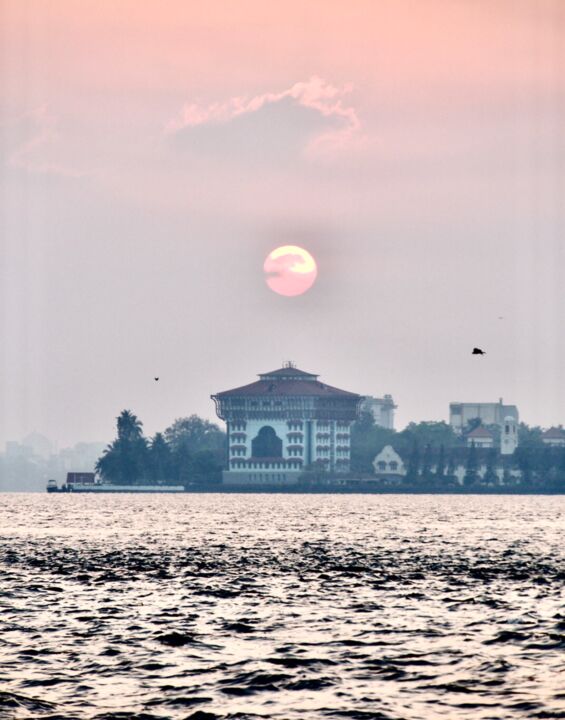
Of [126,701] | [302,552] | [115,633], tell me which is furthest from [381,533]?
[126,701]

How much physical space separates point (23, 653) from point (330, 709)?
11.2 metres

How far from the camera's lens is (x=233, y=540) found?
356 feet

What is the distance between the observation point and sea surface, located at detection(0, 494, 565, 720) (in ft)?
109

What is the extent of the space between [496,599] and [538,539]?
56.8 meters

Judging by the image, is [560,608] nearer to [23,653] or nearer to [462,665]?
[462,665]

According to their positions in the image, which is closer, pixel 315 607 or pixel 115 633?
pixel 115 633

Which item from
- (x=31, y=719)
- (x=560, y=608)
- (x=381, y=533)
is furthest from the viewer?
(x=381, y=533)

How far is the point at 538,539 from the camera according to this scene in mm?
111250

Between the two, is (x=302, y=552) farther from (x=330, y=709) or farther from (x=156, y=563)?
(x=330, y=709)

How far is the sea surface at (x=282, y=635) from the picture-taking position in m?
33.2

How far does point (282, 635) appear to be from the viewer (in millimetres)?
44062

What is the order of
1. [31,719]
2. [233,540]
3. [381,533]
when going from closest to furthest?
[31,719]
[233,540]
[381,533]

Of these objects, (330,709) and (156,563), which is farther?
(156,563)

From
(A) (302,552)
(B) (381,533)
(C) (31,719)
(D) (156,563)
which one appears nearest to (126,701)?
(C) (31,719)
